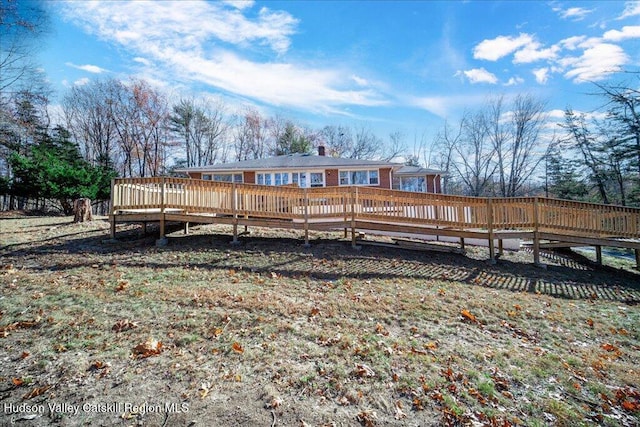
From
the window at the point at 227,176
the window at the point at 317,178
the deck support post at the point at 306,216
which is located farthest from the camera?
the window at the point at 227,176

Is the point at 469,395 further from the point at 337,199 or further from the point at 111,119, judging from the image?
the point at 111,119

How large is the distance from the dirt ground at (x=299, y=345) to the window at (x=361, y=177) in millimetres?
13923

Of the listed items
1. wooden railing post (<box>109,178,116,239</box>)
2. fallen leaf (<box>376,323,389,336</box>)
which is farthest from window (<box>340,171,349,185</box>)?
fallen leaf (<box>376,323,389,336</box>)

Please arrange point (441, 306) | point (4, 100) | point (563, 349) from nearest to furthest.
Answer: point (563, 349), point (441, 306), point (4, 100)

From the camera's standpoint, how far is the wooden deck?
824 cm

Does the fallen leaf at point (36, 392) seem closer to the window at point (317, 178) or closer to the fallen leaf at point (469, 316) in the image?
the fallen leaf at point (469, 316)

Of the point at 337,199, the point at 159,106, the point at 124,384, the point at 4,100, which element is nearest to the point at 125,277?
the point at 124,384

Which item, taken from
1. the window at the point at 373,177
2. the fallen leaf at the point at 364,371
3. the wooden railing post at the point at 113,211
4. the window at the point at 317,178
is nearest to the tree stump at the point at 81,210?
the wooden railing post at the point at 113,211

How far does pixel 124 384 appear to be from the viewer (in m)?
2.84

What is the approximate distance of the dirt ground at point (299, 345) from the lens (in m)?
2.68

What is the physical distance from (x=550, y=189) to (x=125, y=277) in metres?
37.4

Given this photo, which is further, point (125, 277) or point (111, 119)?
point (111, 119)

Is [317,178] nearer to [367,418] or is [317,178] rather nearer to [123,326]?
[123,326]

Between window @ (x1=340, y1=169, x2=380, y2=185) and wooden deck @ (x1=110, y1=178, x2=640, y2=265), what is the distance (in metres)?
11.9
